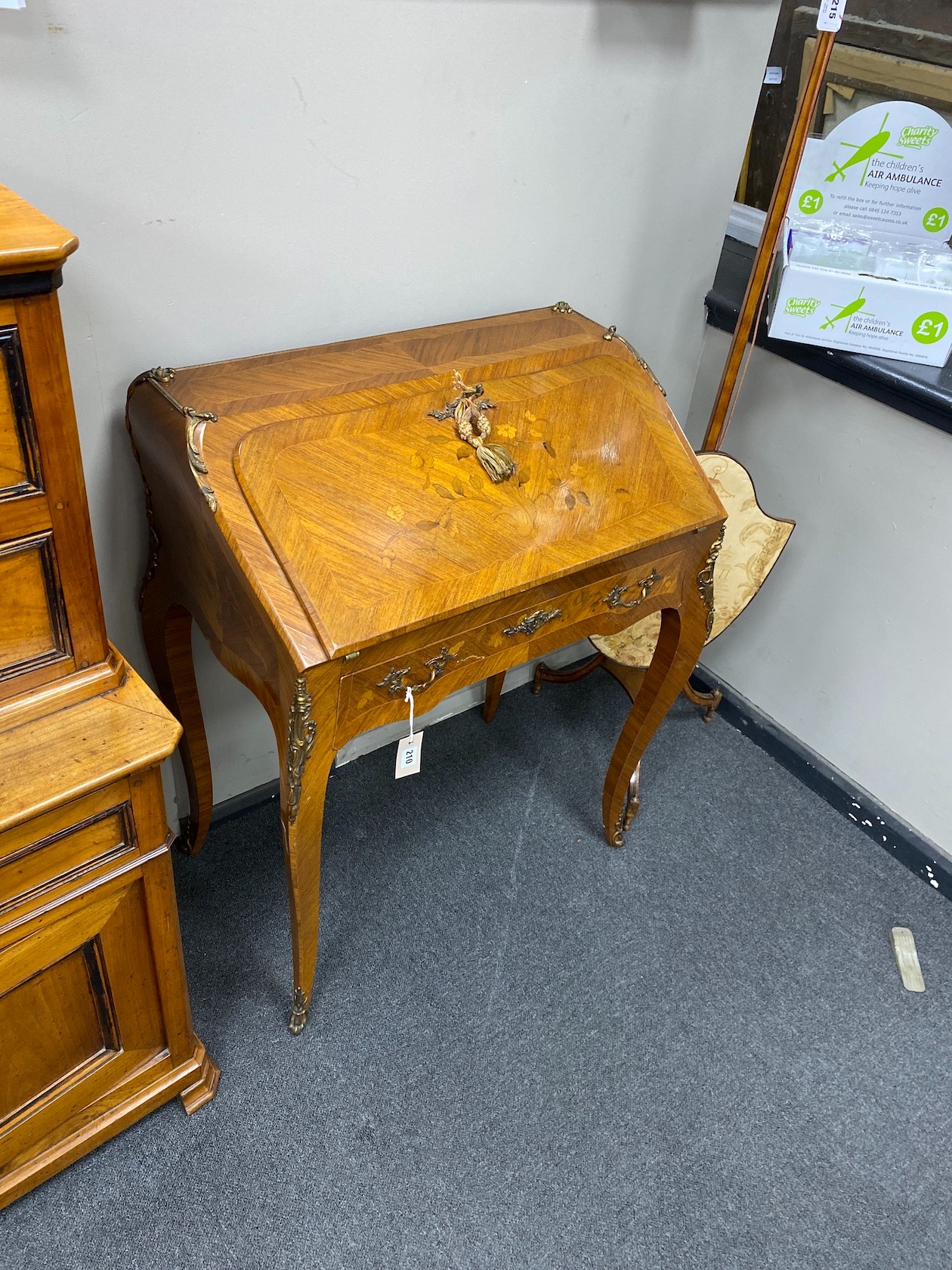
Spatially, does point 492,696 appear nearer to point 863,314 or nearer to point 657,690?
point 657,690

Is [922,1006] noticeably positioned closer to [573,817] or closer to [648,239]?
[573,817]

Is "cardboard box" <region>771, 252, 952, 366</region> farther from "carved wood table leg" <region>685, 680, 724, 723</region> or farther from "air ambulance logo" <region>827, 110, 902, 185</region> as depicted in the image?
"carved wood table leg" <region>685, 680, 724, 723</region>

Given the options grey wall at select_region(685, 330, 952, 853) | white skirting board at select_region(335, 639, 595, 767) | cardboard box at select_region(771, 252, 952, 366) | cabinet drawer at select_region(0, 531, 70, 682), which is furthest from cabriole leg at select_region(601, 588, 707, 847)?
cabinet drawer at select_region(0, 531, 70, 682)

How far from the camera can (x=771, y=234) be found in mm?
1803

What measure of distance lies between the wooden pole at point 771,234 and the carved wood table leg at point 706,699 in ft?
2.07

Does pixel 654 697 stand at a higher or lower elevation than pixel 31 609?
lower

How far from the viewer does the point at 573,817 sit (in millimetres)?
2117

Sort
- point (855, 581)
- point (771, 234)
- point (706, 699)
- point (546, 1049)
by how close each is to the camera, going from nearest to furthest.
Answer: point (546, 1049) < point (771, 234) < point (855, 581) < point (706, 699)

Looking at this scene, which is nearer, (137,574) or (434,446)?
(434,446)

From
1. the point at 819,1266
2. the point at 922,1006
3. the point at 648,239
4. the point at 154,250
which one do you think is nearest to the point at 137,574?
the point at 154,250

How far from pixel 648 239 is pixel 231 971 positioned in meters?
1.68

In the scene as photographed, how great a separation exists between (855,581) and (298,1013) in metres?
1.45

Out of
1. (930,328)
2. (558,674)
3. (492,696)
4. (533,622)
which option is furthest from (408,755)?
(930,328)

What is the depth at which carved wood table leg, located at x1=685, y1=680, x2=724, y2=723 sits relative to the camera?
2.39 meters
